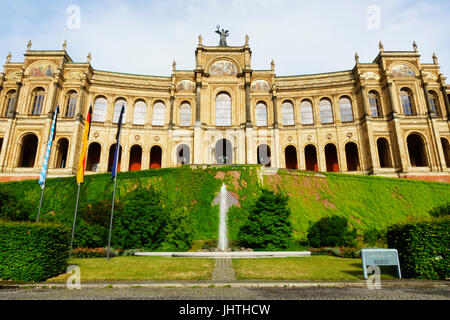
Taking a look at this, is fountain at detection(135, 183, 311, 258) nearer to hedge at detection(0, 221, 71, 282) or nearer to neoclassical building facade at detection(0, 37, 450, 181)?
hedge at detection(0, 221, 71, 282)

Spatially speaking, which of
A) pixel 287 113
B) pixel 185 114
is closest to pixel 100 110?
pixel 185 114

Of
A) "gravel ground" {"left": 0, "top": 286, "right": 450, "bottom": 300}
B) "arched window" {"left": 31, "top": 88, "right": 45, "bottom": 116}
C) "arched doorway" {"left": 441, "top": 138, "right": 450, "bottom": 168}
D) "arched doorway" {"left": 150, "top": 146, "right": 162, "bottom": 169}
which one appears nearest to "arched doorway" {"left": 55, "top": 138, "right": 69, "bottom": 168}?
"arched window" {"left": 31, "top": 88, "right": 45, "bottom": 116}

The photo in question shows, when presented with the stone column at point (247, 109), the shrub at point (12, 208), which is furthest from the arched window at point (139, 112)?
the shrub at point (12, 208)

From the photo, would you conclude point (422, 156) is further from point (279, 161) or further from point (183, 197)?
point (183, 197)

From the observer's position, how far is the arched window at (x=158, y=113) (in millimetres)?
42641

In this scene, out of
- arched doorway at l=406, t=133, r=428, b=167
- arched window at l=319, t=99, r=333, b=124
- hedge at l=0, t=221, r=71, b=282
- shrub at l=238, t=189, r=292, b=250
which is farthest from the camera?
arched window at l=319, t=99, r=333, b=124

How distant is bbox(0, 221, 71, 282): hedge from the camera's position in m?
9.04

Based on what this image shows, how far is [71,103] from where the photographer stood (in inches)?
1586

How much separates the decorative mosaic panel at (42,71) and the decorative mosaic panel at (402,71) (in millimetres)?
50892

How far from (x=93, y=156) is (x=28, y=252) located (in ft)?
117

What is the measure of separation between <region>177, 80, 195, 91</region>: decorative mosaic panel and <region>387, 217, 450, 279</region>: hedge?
3817 cm

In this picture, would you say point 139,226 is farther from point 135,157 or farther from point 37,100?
point 37,100
